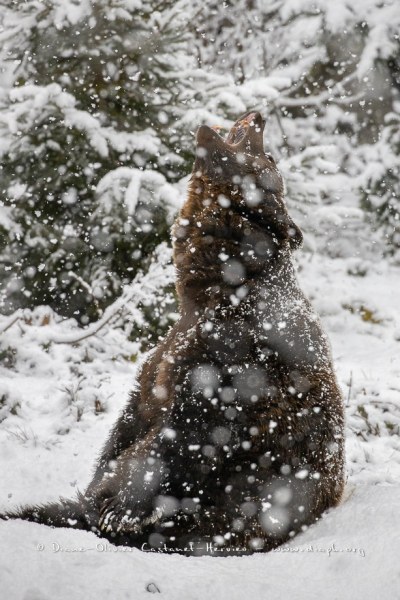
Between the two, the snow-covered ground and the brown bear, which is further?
the brown bear

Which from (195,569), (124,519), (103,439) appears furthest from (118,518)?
(103,439)

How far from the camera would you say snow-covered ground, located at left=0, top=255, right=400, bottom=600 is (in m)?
1.96

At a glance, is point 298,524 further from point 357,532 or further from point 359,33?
point 359,33

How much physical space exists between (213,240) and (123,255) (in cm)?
373

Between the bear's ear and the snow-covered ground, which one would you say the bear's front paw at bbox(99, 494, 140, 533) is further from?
the bear's ear

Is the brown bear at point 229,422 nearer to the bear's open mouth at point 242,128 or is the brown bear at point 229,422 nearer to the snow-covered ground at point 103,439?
the snow-covered ground at point 103,439

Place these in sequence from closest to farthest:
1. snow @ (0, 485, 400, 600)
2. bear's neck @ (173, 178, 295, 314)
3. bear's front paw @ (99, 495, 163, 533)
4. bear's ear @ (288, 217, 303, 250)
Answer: snow @ (0, 485, 400, 600)
bear's front paw @ (99, 495, 163, 533)
bear's neck @ (173, 178, 295, 314)
bear's ear @ (288, 217, 303, 250)

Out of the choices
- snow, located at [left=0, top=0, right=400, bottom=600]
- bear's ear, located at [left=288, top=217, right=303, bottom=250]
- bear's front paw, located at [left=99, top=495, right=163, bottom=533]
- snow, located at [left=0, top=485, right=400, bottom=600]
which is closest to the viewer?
snow, located at [left=0, top=485, right=400, bottom=600]

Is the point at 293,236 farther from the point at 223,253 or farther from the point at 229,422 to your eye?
the point at 229,422

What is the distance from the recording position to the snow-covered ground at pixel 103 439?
6.43 feet

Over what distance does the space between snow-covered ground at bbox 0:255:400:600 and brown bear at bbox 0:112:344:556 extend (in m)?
0.16

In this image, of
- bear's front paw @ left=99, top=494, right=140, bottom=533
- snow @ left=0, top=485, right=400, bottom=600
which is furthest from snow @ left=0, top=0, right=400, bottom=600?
bear's front paw @ left=99, top=494, right=140, bottom=533

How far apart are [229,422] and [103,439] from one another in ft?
7.67

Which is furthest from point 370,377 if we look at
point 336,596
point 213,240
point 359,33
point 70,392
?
point 359,33
